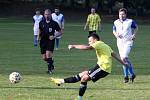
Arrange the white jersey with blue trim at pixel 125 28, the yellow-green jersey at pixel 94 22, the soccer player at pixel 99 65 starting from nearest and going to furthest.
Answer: the soccer player at pixel 99 65, the white jersey with blue trim at pixel 125 28, the yellow-green jersey at pixel 94 22

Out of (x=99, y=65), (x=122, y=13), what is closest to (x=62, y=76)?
(x=122, y=13)

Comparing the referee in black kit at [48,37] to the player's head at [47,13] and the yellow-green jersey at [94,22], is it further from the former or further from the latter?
the yellow-green jersey at [94,22]

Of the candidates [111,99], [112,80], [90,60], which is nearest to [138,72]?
[112,80]

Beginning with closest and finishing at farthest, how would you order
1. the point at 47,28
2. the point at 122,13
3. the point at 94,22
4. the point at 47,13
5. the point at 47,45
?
the point at 122,13
the point at 47,13
the point at 47,28
the point at 47,45
the point at 94,22

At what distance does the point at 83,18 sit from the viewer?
72.6 metres

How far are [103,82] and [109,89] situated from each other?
1528mm

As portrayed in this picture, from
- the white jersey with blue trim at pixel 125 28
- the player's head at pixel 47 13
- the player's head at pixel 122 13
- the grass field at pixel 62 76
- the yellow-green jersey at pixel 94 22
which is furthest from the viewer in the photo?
the yellow-green jersey at pixel 94 22

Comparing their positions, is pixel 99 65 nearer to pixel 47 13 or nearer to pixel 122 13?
pixel 122 13

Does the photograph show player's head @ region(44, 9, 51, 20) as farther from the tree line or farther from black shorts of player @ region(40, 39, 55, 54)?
the tree line

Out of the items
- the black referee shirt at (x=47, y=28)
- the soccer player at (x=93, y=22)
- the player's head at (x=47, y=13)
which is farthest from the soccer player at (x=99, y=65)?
the soccer player at (x=93, y=22)

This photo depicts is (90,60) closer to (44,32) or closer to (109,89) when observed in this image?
(44,32)

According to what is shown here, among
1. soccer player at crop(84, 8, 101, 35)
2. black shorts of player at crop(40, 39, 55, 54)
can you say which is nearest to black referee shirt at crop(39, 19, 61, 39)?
black shorts of player at crop(40, 39, 55, 54)

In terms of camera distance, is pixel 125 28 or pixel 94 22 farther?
pixel 94 22

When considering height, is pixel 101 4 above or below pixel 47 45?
below
